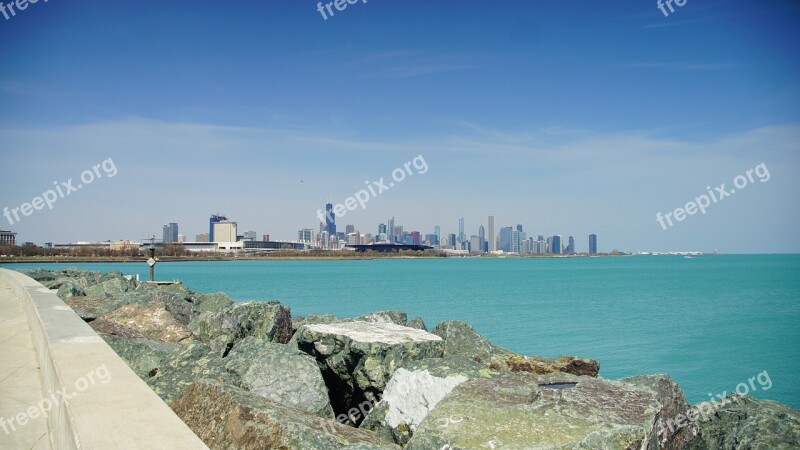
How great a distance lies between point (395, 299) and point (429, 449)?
41.4m

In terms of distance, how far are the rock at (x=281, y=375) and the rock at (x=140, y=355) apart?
91 centimetres

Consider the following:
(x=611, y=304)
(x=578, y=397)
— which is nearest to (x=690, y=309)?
(x=611, y=304)

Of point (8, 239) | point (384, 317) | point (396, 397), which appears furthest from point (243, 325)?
point (8, 239)

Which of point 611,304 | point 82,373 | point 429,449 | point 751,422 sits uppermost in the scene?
point 82,373

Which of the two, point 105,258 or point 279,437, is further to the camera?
point 105,258

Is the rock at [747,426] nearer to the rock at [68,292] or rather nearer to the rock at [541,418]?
the rock at [541,418]

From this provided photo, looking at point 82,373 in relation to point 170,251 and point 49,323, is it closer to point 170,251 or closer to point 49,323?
point 49,323

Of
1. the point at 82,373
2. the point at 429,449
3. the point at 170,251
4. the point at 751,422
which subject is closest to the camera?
the point at 429,449

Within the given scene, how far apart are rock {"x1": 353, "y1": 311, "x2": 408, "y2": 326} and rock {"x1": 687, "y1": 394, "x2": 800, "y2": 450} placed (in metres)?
5.62

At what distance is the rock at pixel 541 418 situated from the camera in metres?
3.99

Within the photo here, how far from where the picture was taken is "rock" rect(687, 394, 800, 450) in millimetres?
6047

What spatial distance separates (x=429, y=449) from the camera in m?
4.05

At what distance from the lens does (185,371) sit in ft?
20.0

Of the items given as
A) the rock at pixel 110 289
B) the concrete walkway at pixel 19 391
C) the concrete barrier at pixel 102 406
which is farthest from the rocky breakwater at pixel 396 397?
the rock at pixel 110 289
